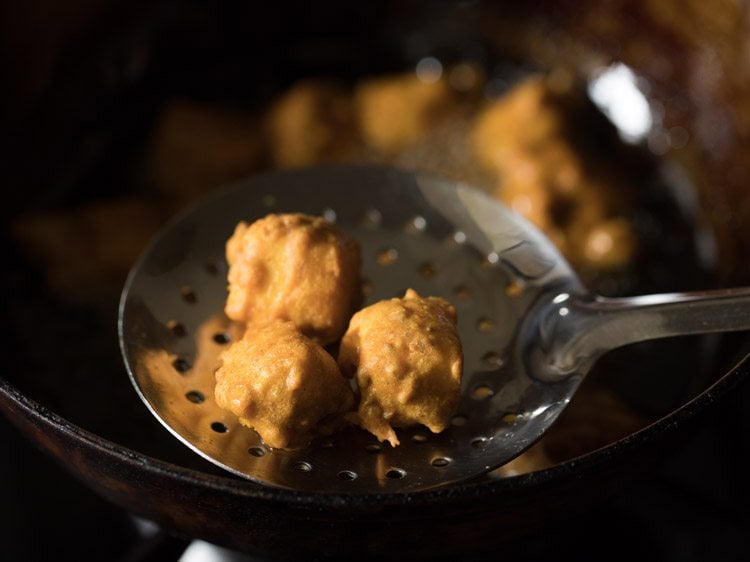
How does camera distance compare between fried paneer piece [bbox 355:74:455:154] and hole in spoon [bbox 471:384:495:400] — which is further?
fried paneer piece [bbox 355:74:455:154]

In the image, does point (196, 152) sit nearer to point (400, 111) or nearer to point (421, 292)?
point (400, 111)

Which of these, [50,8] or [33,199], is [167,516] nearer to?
[33,199]

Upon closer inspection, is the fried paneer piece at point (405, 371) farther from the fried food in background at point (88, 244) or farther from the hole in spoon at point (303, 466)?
the fried food in background at point (88, 244)

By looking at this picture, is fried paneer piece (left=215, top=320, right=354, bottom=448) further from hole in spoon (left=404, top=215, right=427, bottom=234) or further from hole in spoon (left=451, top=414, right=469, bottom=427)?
hole in spoon (left=404, top=215, right=427, bottom=234)

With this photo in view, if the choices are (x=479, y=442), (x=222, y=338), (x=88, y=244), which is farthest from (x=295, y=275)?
(x=88, y=244)

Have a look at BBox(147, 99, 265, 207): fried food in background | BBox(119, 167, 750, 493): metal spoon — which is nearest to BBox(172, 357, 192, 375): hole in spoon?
BBox(119, 167, 750, 493): metal spoon
